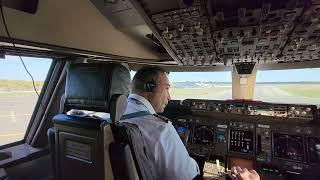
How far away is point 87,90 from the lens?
1.45m

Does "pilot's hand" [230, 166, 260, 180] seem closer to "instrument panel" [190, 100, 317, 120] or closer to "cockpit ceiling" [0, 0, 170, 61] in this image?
"instrument panel" [190, 100, 317, 120]

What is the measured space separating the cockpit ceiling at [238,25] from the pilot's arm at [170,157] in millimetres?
607

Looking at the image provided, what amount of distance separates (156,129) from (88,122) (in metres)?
0.40

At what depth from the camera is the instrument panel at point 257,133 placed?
2533 millimetres

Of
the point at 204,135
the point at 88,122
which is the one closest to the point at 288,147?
the point at 204,135

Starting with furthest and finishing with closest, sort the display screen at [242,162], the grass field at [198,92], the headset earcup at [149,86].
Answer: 1. the grass field at [198,92]
2. the display screen at [242,162]
3. the headset earcup at [149,86]

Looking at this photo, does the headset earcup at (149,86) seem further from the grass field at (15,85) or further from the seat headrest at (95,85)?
the grass field at (15,85)

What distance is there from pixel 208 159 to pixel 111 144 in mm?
1866

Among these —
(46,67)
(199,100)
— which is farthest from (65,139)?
A: (199,100)

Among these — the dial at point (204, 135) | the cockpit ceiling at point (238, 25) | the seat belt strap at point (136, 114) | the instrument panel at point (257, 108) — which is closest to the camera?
the cockpit ceiling at point (238, 25)

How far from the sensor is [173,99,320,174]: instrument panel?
253 cm

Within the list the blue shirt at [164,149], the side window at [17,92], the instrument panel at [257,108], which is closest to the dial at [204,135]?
the instrument panel at [257,108]

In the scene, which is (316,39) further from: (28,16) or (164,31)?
(28,16)

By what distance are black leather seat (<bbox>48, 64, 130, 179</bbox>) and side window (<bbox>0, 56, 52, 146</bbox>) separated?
0.98m
